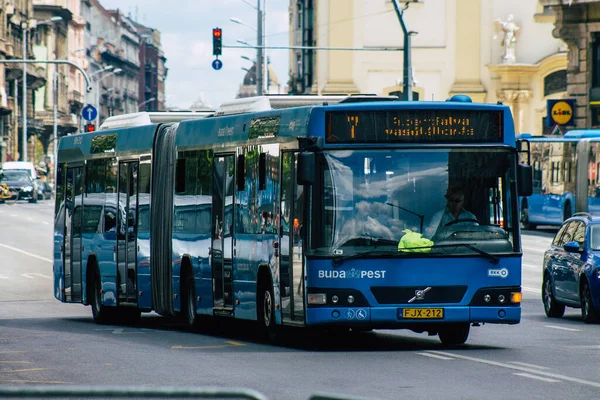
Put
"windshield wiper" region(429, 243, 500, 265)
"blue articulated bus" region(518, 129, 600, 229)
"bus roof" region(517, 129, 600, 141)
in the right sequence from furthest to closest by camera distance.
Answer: "bus roof" region(517, 129, 600, 141) < "blue articulated bus" region(518, 129, 600, 229) < "windshield wiper" region(429, 243, 500, 265)

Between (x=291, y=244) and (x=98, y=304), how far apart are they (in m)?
7.18

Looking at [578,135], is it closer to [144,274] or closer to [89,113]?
[89,113]

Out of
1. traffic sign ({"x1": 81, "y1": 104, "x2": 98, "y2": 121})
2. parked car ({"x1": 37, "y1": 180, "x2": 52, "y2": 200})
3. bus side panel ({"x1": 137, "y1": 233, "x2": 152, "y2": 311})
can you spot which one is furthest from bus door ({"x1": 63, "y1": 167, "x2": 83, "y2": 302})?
parked car ({"x1": 37, "y1": 180, "x2": 52, "y2": 200})

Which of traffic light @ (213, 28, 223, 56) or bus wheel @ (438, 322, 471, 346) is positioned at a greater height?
traffic light @ (213, 28, 223, 56)

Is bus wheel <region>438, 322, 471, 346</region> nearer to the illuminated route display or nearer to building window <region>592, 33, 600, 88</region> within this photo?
the illuminated route display

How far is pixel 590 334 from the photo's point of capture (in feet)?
60.7

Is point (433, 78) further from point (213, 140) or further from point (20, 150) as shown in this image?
point (213, 140)

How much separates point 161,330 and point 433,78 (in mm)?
56978

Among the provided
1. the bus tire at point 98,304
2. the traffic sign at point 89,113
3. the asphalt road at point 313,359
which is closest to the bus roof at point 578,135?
the traffic sign at point 89,113

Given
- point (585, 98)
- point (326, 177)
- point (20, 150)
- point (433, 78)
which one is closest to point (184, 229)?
point (326, 177)

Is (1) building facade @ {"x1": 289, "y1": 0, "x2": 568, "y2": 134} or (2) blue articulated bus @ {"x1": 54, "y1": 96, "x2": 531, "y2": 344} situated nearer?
(2) blue articulated bus @ {"x1": 54, "y1": 96, "x2": 531, "y2": 344}

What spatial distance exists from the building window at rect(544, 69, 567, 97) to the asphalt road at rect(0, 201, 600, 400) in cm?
5158

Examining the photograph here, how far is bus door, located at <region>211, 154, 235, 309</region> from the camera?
1770 centimetres

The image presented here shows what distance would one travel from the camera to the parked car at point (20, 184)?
269ft
